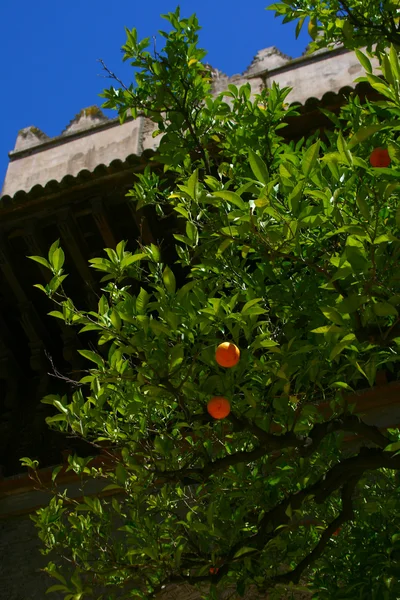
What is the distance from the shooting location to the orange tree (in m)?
2.45

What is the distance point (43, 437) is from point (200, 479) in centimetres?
398

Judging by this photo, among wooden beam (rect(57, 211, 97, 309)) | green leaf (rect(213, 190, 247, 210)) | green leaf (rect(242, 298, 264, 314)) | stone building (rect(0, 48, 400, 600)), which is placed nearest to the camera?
green leaf (rect(213, 190, 247, 210))

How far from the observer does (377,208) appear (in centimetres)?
225

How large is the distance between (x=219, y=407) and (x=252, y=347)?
263 mm

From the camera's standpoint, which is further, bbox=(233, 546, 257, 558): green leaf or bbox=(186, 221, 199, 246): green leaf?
bbox=(233, 546, 257, 558): green leaf

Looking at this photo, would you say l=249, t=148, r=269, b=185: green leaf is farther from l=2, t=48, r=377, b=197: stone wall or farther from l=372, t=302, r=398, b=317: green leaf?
l=2, t=48, r=377, b=197: stone wall

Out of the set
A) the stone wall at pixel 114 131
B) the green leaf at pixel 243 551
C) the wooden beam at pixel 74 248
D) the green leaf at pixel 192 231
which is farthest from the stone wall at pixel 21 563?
the stone wall at pixel 114 131

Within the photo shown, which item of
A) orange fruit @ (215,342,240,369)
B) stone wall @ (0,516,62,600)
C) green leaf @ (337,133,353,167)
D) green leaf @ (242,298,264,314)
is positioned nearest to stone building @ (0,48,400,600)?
stone wall @ (0,516,62,600)

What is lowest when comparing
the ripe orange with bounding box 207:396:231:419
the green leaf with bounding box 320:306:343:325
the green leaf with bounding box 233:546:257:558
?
the green leaf with bounding box 233:546:257:558

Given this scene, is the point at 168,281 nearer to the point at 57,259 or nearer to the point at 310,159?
the point at 57,259

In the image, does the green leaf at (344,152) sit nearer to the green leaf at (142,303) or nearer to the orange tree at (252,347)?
the orange tree at (252,347)

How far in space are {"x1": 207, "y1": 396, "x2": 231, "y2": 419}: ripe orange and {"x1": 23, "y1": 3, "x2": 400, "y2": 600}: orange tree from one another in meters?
0.02

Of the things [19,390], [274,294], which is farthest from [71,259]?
[274,294]

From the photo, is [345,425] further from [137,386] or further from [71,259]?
[71,259]
